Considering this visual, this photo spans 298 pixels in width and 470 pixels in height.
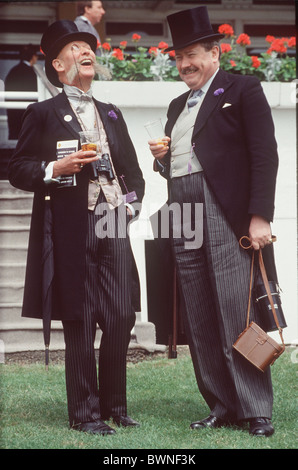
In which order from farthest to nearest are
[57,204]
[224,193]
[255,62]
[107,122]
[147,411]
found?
[255,62], [147,411], [107,122], [57,204], [224,193]

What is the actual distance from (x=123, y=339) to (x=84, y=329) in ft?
0.80

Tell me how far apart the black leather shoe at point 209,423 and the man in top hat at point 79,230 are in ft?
1.20

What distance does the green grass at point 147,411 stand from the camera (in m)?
4.41

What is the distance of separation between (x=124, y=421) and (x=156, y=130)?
1.64 metres

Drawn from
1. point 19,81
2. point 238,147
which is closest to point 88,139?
point 238,147

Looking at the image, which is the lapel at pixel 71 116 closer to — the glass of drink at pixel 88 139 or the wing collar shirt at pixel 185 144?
the glass of drink at pixel 88 139

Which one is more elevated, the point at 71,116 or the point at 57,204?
the point at 71,116

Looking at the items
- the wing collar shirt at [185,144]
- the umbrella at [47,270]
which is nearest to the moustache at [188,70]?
the wing collar shirt at [185,144]

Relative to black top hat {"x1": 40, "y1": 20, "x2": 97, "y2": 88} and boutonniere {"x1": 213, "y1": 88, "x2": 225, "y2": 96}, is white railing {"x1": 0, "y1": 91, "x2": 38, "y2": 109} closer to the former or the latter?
black top hat {"x1": 40, "y1": 20, "x2": 97, "y2": 88}

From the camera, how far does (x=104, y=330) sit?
482cm

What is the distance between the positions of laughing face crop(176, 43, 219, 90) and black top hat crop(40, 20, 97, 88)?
0.51 meters

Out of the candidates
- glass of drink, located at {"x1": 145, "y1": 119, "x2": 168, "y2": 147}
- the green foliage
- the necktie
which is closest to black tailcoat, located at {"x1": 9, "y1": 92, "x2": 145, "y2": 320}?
glass of drink, located at {"x1": 145, "y1": 119, "x2": 168, "y2": 147}

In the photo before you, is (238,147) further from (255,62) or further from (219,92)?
(255,62)

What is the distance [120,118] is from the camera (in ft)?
16.4
